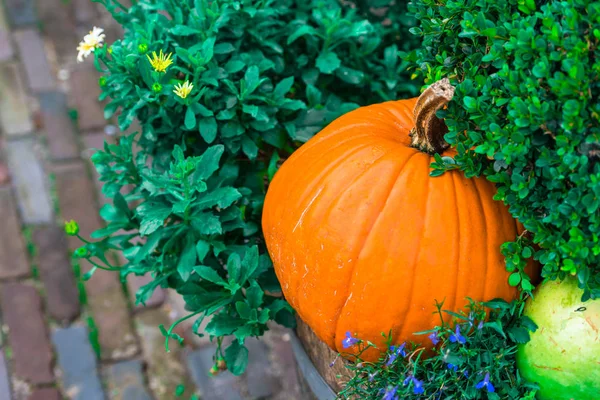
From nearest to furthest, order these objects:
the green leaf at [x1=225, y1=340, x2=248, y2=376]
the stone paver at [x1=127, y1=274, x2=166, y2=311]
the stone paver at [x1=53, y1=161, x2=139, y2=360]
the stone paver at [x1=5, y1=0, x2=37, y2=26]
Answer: the green leaf at [x1=225, y1=340, x2=248, y2=376] → the stone paver at [x1=53, y1=161, x2=139, y2=360] → the stone paver at [x1=127, y1=274, x2=166, y2=311] → the stone paver at [x1=5, y1=0, x2=37, y2=26]

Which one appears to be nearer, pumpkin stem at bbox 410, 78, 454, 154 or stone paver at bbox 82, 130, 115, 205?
pumpkin stem at bbox 410, 78, 454, 154

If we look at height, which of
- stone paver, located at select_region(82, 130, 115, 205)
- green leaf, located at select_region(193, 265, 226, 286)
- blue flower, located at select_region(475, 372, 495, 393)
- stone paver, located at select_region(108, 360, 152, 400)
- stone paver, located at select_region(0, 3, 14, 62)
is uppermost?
stone paver, located at select_region(0, 3, 14, 62)

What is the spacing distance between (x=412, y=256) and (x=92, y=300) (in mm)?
1888

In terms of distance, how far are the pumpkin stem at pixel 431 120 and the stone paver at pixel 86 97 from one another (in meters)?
2.25

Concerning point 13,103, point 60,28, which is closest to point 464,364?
point 13,103

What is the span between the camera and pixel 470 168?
1.36 m

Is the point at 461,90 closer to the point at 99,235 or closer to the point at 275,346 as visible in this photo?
the point at 99,235

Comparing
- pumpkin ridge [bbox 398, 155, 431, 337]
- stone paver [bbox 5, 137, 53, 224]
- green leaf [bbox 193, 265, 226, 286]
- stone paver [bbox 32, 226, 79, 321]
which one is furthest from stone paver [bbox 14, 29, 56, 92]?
pumpkin ridge [bbox 398, 155, 431, 337]

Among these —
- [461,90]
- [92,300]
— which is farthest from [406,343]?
[92,300]

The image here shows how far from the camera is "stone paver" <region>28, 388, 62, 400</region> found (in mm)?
2547

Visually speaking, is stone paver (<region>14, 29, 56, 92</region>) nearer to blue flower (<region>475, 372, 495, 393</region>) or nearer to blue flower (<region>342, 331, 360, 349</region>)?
blue flower (<region>342, 331, 360, 349</region>)

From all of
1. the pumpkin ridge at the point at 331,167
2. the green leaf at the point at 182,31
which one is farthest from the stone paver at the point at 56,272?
the pumpkin ridge at the point at 331,167

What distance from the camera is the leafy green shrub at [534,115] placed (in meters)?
1.13

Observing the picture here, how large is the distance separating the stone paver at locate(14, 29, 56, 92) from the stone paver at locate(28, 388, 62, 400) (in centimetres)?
161
